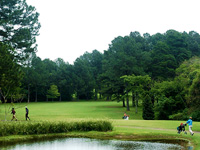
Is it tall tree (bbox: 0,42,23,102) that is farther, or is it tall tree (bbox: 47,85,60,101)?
tall tree (bbox: 47,85,60,101)

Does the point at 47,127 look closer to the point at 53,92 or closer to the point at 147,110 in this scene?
the point at 147,110

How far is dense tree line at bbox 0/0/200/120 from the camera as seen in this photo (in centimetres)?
3647

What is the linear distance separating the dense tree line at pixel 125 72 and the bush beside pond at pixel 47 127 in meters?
9.05

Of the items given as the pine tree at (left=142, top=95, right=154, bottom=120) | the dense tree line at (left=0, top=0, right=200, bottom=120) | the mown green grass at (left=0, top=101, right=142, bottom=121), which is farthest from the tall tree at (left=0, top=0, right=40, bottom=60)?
the pine tree at (left=142, top=95, right=154, bottom=120)

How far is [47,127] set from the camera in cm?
2330

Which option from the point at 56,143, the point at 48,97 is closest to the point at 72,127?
the point at 56,143

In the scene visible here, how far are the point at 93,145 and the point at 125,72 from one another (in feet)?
136

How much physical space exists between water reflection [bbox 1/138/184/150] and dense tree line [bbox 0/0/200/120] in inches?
478

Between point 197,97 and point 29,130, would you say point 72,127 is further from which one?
point 197,97

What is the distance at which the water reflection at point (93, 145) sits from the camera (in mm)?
17609

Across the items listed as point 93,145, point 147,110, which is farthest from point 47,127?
point 147,110

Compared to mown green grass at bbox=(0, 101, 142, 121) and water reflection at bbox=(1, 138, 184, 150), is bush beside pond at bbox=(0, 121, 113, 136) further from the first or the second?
water reflection at bbox=(1, 138, 184, 150)

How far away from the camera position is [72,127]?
24375 mm

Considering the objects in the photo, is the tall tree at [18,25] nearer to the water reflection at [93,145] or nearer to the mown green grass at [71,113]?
the mown green grass at [71,113]
